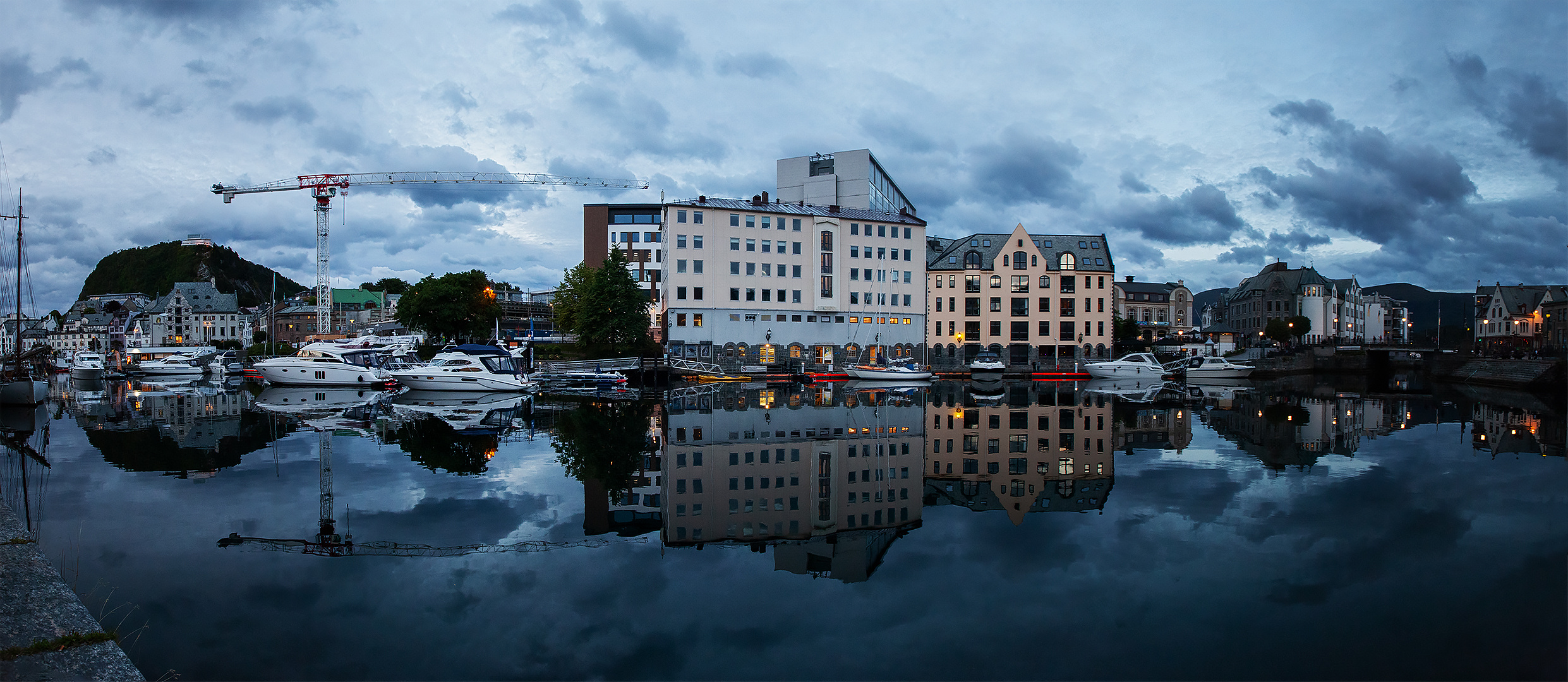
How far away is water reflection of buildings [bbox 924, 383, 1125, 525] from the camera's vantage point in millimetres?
14172

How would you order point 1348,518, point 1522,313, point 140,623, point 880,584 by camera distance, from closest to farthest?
1. point 140,623
2. point 880,584
3. point 1348,518
4. point 1522,313

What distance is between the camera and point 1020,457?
757 inches

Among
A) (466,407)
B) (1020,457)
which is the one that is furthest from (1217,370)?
(466,407)

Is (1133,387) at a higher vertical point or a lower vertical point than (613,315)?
lower

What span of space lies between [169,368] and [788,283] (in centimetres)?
6069

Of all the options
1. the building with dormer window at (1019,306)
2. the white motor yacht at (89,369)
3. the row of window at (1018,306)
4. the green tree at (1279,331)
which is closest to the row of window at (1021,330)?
the building with dormer window at (1019,306)

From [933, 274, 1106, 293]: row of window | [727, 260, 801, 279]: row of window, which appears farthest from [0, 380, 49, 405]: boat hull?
[933, 274, 1106, 293]: row of window

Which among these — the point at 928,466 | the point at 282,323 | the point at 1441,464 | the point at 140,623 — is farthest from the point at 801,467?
the point at 282,323

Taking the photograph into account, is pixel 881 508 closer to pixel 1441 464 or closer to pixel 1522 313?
pixel 1441 464

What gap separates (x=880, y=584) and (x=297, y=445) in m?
20.1

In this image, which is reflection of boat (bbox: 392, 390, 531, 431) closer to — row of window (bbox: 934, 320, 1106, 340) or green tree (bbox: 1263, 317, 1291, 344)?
row of window (bbox: 934, 320, 1106, 340)

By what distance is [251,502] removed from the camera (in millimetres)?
13930

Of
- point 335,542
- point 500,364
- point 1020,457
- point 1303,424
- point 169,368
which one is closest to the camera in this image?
point 335,542

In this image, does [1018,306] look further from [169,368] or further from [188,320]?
[188,320]
